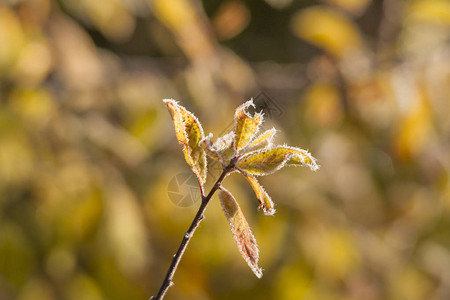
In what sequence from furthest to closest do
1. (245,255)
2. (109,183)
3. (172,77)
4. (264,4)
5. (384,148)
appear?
(264,4), (384,148), (172,77), (109,183), (245,255)

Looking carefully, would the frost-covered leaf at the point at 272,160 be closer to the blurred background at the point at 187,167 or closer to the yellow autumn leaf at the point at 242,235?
the yellow autumn leaf at the point at 242,235

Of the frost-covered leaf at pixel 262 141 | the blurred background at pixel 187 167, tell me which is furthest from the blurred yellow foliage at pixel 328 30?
the frost-covered leaf at pixel 262 141

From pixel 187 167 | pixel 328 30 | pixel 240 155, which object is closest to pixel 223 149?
pixel 240 155

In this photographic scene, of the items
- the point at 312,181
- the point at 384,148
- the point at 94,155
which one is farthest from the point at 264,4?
the point at 94,155

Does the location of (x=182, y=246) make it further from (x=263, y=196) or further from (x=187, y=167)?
(x=187, y=167)

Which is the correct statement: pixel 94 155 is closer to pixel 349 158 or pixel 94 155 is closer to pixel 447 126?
pixel 349 158
